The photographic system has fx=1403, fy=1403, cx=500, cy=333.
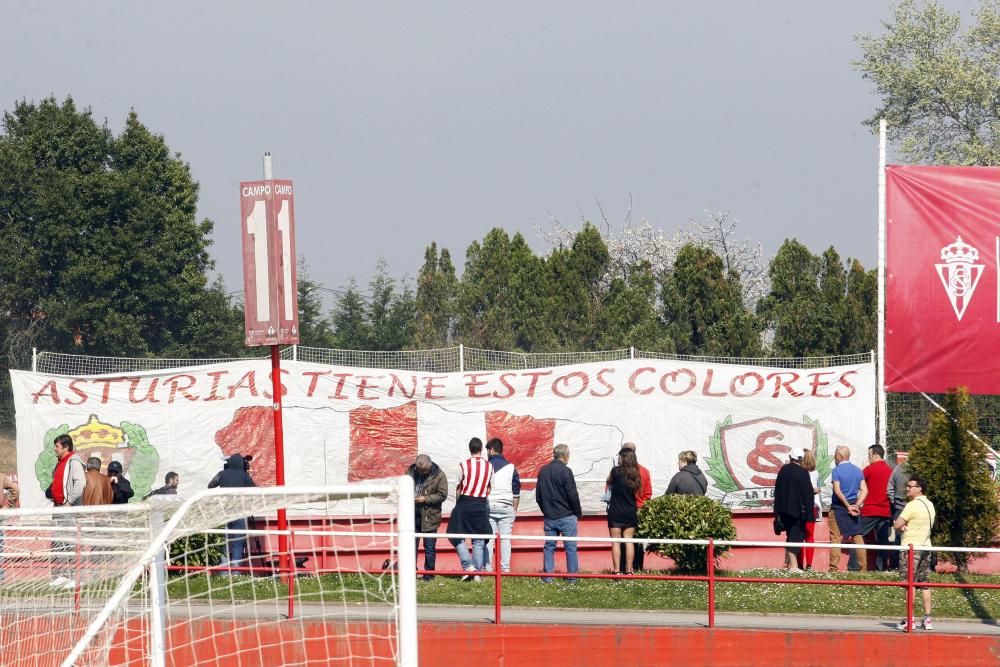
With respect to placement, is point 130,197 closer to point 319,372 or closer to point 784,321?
point 784,321

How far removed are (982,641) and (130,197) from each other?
3692 cm

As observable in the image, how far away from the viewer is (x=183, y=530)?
343 inches

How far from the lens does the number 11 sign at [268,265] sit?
516 inches

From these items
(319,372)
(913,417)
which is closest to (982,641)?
(319,372)

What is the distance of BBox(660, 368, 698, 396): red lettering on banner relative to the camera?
2098 cm

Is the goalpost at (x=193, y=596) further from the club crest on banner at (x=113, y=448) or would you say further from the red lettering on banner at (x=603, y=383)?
the red lettering on banner at (x=603, y=383)

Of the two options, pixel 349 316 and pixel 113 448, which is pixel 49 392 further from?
pixel 349 316

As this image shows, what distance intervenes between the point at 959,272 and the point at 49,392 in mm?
13111

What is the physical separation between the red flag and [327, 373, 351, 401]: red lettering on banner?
8030mm

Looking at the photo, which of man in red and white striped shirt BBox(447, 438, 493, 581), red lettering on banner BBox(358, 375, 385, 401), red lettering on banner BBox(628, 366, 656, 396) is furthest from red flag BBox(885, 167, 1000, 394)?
red lettering on banner BBox(358, 375, 385, 401)

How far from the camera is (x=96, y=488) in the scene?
1562 centimetres

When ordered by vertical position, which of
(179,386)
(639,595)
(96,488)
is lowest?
(639,595)

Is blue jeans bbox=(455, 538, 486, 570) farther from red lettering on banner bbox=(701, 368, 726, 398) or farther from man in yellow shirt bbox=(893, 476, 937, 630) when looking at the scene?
red lettering on banner bbox=(701, 368, 726, 398)

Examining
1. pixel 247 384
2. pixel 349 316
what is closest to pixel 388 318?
pixel 349 316
